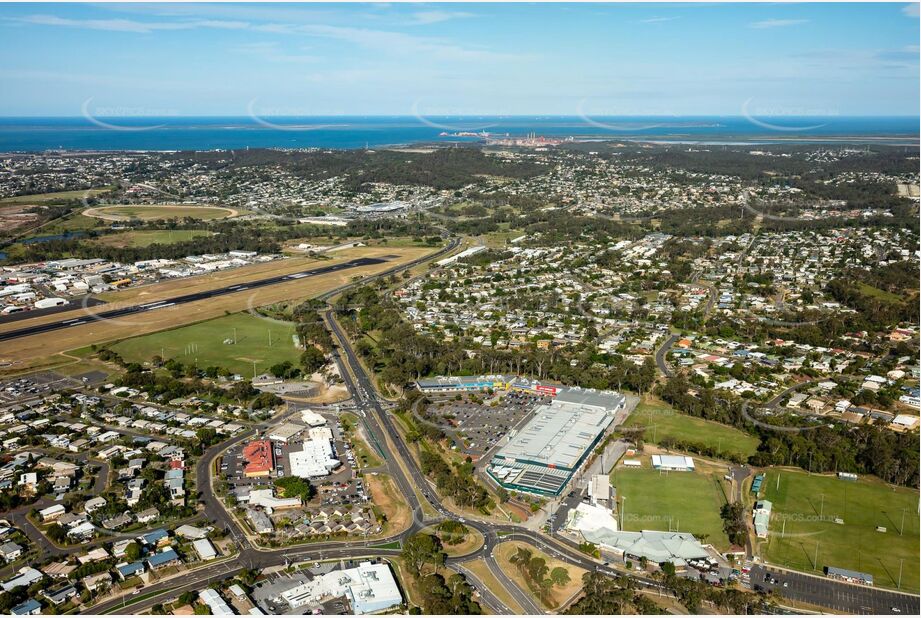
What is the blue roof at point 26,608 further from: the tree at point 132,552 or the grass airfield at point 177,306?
the grass airfield at point 177,306

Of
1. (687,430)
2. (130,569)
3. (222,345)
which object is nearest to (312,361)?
(222,345)

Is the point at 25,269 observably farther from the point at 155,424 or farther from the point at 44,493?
the point at 44,493

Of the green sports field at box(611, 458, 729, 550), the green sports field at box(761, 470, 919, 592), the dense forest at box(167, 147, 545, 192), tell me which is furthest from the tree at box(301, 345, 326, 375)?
the dense forest at box(167, 147, 545, 192)

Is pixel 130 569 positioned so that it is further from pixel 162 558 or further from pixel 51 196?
pixel 51 196

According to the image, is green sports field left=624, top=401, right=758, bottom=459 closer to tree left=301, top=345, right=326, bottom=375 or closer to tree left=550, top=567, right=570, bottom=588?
tree left=550, top=567, right=570, bottom=588

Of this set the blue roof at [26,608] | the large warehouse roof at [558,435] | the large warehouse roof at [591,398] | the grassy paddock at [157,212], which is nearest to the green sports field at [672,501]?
the large warehouse roof at [558,435]

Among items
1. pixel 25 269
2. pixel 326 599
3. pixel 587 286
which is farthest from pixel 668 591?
pixel 25 269
